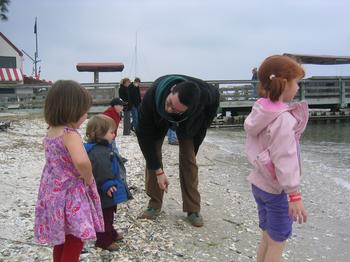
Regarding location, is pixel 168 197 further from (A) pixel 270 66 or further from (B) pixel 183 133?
(A) pixel 270 66

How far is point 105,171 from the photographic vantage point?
4.18 m

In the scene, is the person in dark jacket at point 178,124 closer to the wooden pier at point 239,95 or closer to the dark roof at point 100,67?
the wooden pier at point 239,95

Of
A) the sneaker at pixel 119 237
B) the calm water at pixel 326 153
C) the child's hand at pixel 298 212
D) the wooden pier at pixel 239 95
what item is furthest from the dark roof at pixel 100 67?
the child's hand at pixel 298 212

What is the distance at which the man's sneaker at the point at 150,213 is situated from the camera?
209 inches

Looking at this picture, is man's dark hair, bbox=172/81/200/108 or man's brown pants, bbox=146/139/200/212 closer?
man's dark hair, bbox=172/81/200/108

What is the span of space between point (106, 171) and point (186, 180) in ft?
4.18

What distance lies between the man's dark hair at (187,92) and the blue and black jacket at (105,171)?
778mm

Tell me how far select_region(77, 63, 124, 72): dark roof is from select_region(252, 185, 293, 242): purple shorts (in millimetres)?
28090

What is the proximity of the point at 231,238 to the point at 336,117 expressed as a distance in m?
26.9

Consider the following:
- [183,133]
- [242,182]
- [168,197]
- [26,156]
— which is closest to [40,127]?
[26,156]

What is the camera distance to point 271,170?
10.5 ft

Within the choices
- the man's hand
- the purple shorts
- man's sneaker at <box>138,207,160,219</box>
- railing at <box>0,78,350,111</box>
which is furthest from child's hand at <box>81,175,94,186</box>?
Result: railing at <box>0,78,350,111</box>

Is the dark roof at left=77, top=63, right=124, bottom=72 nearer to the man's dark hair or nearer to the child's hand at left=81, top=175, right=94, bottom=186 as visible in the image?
the man's dark hair

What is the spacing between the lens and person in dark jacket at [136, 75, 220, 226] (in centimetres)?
440
